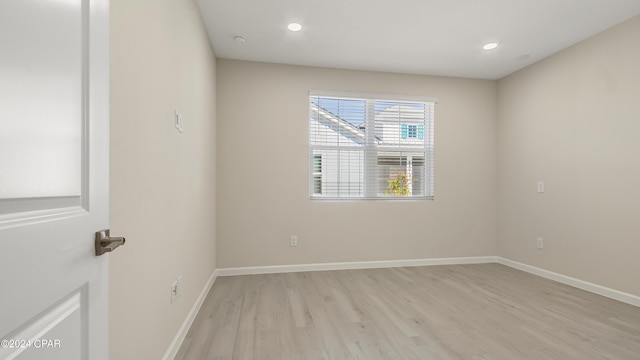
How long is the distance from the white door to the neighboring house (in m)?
3.02

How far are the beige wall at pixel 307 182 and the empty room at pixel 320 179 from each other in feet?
0.09

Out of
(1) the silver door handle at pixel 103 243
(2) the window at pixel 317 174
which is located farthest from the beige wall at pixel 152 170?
(2) the window at pixel 317 174

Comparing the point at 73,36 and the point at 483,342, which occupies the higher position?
the point at 73,36

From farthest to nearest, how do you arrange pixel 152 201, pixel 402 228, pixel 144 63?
pixel 402 228
pixel 152 201
pixel 144 63

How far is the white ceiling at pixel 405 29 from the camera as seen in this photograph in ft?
8.11

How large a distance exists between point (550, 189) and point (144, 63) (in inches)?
165

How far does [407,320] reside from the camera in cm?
231

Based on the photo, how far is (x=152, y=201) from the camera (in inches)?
56.9

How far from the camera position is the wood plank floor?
1.88m

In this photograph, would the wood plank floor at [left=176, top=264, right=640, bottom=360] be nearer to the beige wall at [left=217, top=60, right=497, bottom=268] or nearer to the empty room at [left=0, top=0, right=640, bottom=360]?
the empty room at [left=0, top=0, right=640, bottom=360]

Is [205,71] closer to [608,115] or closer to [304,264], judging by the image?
[304,264]

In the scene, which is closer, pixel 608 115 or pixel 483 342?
pixel 483 342

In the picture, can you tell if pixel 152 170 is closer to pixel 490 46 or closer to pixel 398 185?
pixel 398 185

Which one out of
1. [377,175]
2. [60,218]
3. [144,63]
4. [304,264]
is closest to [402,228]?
[377,175]
